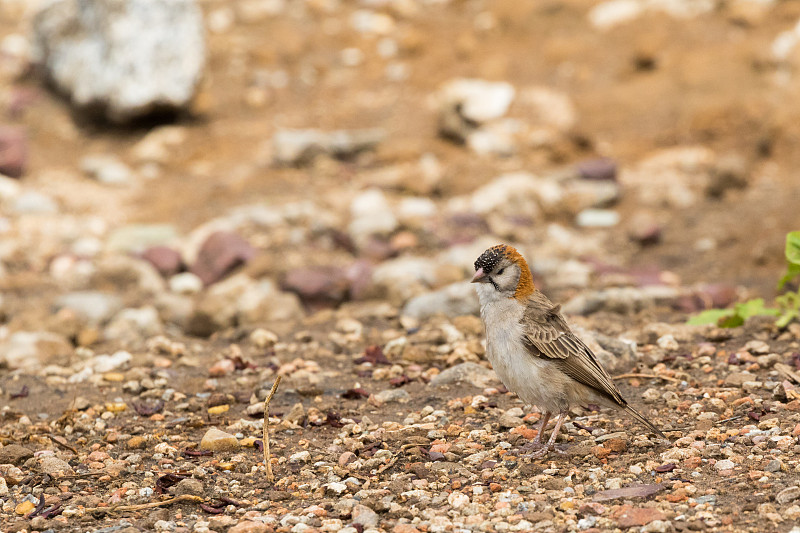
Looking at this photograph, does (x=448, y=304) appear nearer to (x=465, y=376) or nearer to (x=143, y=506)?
(x=465, y=376)

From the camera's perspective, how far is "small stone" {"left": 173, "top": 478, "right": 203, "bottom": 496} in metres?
4.51

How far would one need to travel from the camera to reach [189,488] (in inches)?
178

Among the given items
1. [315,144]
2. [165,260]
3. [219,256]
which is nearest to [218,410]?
[219,256]

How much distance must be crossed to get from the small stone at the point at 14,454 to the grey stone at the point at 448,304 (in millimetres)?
3477

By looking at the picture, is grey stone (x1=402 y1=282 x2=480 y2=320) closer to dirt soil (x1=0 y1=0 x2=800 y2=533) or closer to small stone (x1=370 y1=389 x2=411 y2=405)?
dirt soil (x1=0 y1=0 x2=800 y2=533)

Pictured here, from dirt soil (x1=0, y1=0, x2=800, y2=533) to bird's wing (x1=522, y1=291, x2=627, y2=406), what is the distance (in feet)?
1.17

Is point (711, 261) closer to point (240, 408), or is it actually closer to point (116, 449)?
point (240, 408)

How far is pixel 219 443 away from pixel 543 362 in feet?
6.39

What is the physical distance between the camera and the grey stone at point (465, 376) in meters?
6.11

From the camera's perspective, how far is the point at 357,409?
5.78m

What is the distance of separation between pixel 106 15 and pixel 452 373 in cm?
916

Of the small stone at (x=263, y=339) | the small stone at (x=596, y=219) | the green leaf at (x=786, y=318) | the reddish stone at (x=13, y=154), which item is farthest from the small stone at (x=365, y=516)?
the reddish stone at (x=13, y=154)

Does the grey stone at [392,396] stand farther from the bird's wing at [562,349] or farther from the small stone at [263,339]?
the small stone at [263,339]

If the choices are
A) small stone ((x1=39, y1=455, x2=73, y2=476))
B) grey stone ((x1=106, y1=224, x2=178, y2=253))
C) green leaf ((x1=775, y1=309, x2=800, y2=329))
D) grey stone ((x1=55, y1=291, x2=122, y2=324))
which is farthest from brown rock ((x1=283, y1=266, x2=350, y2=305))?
green leaf ((x1=775, y1=309, x2=800, y2=329))
